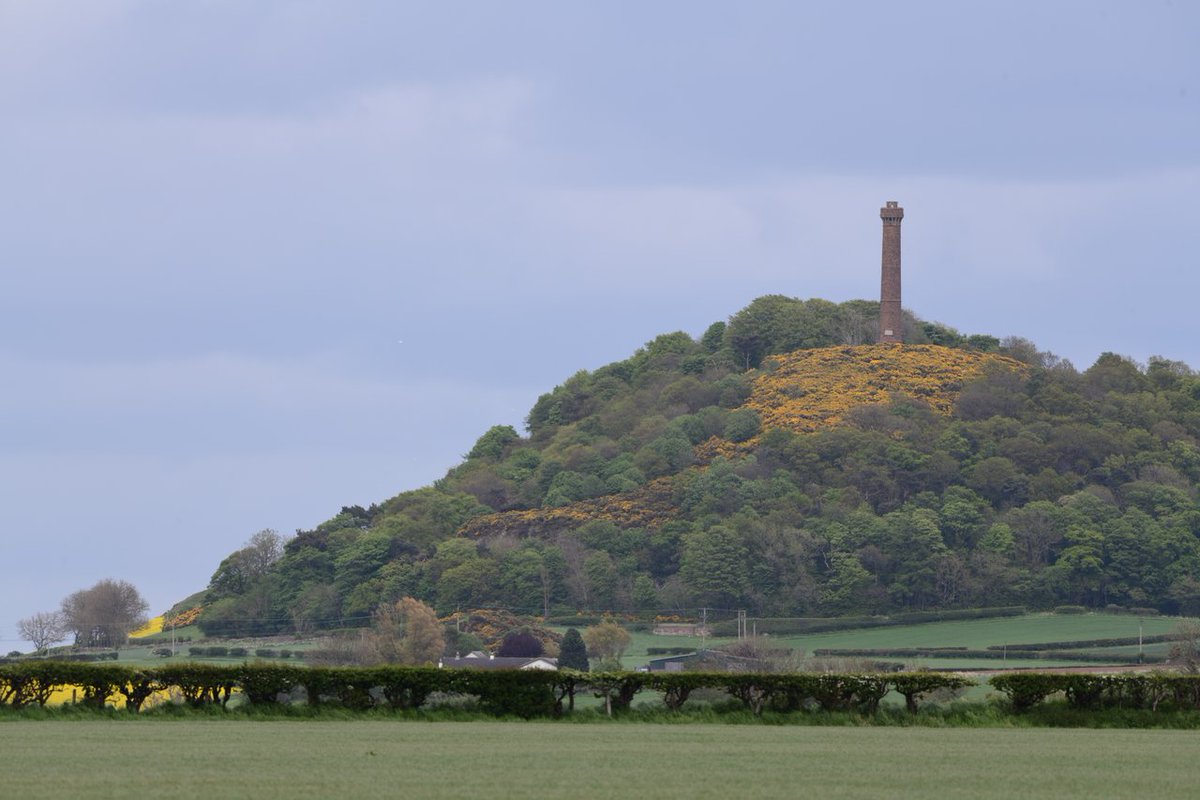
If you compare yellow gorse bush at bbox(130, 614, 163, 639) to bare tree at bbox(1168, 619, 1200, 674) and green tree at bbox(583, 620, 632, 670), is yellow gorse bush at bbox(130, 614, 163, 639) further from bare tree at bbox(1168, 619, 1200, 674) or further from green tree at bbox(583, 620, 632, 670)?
bare tree at bbox(1168, 619, 1200, 674)

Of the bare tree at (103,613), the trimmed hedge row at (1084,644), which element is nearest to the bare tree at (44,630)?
the bare tree at (103,613)

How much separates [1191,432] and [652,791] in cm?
15452

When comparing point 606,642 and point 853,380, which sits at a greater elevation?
point 853,380

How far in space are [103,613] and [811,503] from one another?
53.8 meters

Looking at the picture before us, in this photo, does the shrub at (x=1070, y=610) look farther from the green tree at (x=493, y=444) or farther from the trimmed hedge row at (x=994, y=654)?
the green tree at (x=493, y=444)

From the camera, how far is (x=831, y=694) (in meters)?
43.7

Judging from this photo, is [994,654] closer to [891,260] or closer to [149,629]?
[891,260]

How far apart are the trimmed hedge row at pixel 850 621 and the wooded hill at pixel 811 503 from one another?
365 centimetres

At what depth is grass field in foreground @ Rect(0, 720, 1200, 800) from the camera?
2777 cm

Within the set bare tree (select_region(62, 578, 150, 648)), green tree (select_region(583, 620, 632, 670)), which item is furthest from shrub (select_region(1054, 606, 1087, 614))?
bare tree (select_region(62, 578, 150, 648))

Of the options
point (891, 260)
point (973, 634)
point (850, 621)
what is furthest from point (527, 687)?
point (891, 260)

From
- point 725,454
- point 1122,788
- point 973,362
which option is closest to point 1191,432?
point 973,362

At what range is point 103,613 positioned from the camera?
145625mm

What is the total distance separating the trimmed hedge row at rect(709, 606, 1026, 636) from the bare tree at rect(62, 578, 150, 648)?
42.4 m
